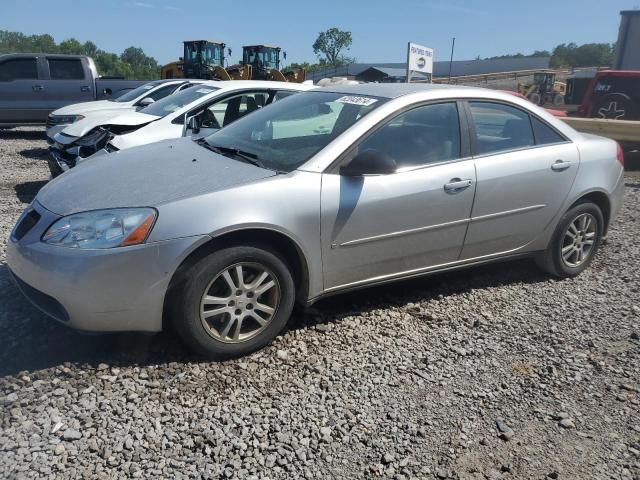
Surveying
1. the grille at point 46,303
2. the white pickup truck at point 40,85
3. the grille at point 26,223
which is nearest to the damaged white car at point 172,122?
the grille at point 26,223

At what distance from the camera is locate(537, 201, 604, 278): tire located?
4.48 m

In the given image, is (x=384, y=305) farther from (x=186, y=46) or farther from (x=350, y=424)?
(x=186, y=46)

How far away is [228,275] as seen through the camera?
10.2ft

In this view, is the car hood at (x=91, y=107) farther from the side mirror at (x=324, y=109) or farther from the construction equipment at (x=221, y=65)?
the construction equipment at (x=221, y=65)

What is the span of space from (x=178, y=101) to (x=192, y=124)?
102cm

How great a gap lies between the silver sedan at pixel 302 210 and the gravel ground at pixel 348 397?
29 cm

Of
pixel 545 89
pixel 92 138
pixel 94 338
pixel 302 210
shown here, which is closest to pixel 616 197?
pixel 302 210

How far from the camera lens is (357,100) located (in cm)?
390

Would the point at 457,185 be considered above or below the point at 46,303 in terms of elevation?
above

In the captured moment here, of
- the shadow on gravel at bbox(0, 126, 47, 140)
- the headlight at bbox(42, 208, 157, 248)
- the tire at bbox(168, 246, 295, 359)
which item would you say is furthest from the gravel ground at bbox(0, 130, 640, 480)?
the shadow on gravel at bbox(0, 126, 47, 140)

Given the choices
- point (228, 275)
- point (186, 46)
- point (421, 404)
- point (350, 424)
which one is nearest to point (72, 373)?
point (228, 275)

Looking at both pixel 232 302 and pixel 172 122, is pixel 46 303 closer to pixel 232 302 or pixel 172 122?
pixel 232 302

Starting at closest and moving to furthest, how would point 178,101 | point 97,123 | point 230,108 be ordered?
1. point 230,108
2. point 97,123
3. point 178,101

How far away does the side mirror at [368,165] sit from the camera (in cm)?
334
